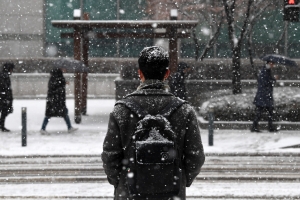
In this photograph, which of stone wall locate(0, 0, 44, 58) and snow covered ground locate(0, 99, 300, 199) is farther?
stone wall locate(0, 0, 44, 58)

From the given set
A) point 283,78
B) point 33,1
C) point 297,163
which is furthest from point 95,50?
point 297,163

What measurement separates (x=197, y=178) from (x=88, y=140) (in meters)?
4.62

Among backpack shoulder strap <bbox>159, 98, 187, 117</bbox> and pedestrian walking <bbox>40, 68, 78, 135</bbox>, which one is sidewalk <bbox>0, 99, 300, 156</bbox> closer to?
pedestrian walking <bbox>40, 68, 78, 135</bbox>

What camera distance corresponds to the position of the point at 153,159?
3.21m

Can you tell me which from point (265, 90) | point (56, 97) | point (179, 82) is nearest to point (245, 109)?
point (265, 90)

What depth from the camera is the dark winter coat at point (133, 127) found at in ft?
10.9

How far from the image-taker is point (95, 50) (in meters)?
27.5

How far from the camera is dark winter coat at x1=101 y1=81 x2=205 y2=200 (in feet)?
10.9

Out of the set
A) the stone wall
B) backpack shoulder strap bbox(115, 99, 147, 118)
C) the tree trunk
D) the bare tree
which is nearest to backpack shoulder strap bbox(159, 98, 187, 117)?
backpack shoulder strap bbox(115, 99, 147, 118)

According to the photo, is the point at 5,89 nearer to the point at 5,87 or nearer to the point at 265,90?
the point at 5,87

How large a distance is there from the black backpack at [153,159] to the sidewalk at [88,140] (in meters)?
7.90

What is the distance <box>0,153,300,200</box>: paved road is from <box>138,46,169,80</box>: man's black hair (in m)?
4.40

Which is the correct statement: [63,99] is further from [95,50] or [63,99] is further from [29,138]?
[95,50]

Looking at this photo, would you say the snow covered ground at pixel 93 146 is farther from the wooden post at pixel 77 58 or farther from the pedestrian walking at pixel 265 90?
the pedestrian walking at pixel 265 90
